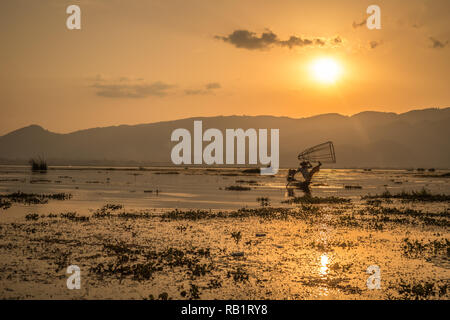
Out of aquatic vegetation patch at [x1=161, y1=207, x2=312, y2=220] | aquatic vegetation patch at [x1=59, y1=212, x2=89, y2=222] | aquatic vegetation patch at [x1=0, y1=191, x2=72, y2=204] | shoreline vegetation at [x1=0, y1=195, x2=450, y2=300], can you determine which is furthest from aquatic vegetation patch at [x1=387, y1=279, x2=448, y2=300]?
aquatic vegetation patch at [x1=0, y1=191, x2=72, y2=204]

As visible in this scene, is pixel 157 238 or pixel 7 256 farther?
pixel 157 238

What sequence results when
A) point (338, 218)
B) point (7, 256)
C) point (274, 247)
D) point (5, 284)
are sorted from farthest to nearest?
point (338, 218) → point (274, 247) → point (7, 256) → point (5, 284)

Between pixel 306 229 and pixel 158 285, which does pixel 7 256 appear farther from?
pixel 306 229

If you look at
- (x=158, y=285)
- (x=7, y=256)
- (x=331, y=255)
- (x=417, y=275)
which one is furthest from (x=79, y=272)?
→ (x=417, y=275)

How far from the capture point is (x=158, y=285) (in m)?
10.3

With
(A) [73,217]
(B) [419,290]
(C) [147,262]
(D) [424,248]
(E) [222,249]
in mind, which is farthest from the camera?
(A) [73,217]

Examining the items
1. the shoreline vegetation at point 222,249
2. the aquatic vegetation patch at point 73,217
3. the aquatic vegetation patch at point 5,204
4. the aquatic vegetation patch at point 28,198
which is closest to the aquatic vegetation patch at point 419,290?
the shoreline vegetation at point 222,249

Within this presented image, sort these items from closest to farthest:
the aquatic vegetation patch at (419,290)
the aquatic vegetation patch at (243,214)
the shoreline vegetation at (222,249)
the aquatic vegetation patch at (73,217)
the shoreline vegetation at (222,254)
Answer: the aquatic vegetation patch at (419,290) → the shoreline vegetation at (222,254) → the shoreline vegetation at (222,249) → the aquatic vegetation patch at (73,217) → the aquatic vegetation patch at (243,214)

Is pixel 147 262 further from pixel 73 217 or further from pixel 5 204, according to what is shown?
pixel 5 204

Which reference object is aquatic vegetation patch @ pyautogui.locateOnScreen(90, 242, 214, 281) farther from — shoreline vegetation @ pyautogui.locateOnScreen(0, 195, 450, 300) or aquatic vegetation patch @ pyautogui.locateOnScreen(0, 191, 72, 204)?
aquatic vegetation patch @ pyautogui.locateOnScreen(0, 191, 72, 204)

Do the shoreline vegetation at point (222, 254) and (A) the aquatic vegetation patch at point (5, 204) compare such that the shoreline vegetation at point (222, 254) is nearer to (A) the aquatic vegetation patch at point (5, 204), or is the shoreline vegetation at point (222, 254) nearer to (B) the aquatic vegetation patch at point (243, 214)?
(B) the aquatic vegetation patch at point (243, 214)

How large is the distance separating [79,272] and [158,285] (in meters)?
2.76

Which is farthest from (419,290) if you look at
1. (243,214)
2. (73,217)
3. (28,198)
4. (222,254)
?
(28,198)

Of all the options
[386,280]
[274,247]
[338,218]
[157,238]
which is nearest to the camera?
[386,280]
